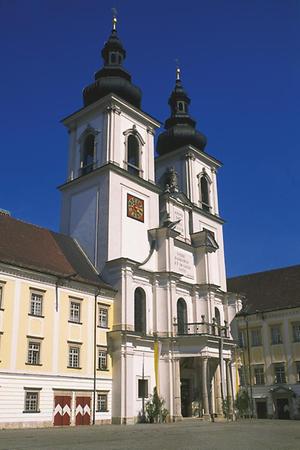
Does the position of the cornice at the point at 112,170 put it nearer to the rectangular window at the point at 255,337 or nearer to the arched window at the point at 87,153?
the arched window at the point at 87,153

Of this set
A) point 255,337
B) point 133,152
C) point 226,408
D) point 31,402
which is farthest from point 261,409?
point 31,402

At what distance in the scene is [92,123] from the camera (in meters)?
38.0

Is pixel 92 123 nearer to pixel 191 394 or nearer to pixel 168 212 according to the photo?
pixel 168 212

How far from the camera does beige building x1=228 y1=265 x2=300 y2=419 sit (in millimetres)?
44438

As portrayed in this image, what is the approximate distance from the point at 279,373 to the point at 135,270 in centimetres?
1986

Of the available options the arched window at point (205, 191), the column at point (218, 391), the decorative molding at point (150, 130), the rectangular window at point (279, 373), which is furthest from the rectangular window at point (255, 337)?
the decorative molding at point (150, 130)

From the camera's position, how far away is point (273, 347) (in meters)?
46.3

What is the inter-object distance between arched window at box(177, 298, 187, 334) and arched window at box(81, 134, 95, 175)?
1129cm

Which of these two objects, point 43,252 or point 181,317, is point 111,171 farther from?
point 181,317

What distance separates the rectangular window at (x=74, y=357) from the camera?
27480mm

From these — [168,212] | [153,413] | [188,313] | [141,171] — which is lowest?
[153,413]

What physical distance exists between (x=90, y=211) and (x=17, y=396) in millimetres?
14058

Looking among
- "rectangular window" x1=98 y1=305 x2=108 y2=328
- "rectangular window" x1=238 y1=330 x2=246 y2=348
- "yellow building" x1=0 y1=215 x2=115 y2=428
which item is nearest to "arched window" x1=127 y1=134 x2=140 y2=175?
"yellow building" x1=0 y1=215 x2=115 y2=428

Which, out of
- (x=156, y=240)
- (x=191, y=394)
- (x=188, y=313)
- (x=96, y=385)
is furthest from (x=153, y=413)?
(x=156, y=240)
